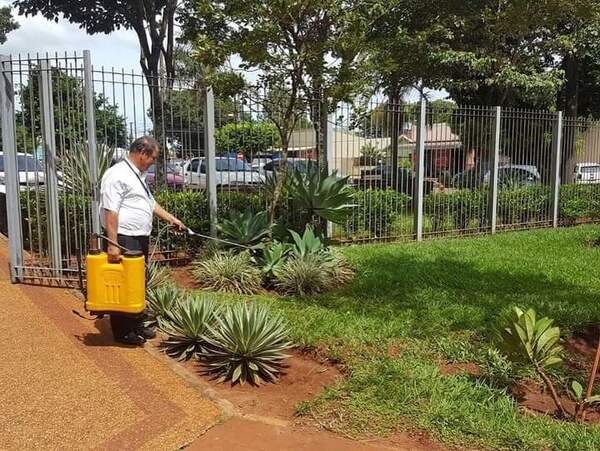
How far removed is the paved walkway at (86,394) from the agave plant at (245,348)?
0.37 metres

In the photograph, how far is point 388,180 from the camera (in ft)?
35.2

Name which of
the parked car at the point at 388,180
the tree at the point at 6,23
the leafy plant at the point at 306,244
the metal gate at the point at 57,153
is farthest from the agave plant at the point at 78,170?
the tree at the point at 6,23

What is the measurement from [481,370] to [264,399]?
1.74m

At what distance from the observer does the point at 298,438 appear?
372 centimetres

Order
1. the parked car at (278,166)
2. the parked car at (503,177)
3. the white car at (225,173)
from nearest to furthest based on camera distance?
the white car at (225,173) < the parked car at (278,166) < the parked car at (503,177)

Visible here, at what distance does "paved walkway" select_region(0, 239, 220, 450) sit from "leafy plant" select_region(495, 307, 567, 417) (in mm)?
2112

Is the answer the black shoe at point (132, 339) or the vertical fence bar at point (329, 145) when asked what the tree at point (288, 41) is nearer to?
the vertical fence bar at point (329, 145)

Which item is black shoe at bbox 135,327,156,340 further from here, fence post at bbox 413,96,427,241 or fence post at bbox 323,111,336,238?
fence post at bbox 413,96,427,241

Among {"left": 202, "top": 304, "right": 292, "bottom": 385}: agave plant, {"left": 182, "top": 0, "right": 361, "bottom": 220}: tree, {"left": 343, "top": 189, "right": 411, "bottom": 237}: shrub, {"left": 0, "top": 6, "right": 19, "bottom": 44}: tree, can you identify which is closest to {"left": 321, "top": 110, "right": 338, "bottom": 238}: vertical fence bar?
{"left": 343, "top": 189, "right": 411, "bottom": 237}: shrub

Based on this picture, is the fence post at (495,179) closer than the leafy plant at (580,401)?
No

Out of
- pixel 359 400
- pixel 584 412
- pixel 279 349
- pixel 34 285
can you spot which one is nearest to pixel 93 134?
pixel 34 285

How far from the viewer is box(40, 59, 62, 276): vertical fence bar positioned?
6.53 metres

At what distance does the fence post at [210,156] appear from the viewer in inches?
321

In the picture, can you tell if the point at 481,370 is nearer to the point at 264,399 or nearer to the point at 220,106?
the point at 264,399
